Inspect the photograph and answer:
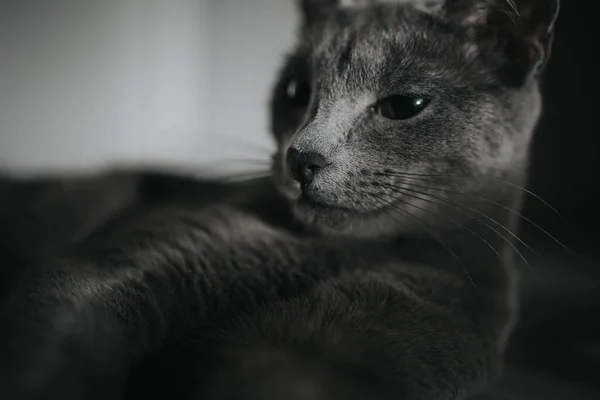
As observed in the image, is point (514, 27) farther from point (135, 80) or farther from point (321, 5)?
point (135, 80)

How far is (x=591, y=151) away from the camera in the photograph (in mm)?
794

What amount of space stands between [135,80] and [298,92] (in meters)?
0.44

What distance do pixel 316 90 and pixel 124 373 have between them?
40 cm

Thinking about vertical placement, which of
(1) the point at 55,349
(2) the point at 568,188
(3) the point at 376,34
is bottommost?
(1) the point at 55,349

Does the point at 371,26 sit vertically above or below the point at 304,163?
above

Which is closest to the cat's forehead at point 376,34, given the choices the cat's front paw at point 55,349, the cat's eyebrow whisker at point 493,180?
the cat's eyebrow whisker at point 493,180

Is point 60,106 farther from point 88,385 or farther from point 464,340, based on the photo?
point 464,340

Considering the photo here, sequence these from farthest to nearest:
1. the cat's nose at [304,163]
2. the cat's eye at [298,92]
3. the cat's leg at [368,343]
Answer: the cat's eye at [298,92]
the cat's nose at [304,163]
the cat's leg at [368,343]

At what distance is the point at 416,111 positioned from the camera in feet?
2.39

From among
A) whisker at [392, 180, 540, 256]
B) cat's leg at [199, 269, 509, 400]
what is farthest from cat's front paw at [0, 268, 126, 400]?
whisker at [392, 180, 540, 256]

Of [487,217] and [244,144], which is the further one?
[244,144]

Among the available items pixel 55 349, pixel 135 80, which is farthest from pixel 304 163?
pixel 135 80

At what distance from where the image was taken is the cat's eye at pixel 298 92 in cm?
83

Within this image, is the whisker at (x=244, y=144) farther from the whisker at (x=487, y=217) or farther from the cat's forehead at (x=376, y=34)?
the whisker at (x=487, y=217)
